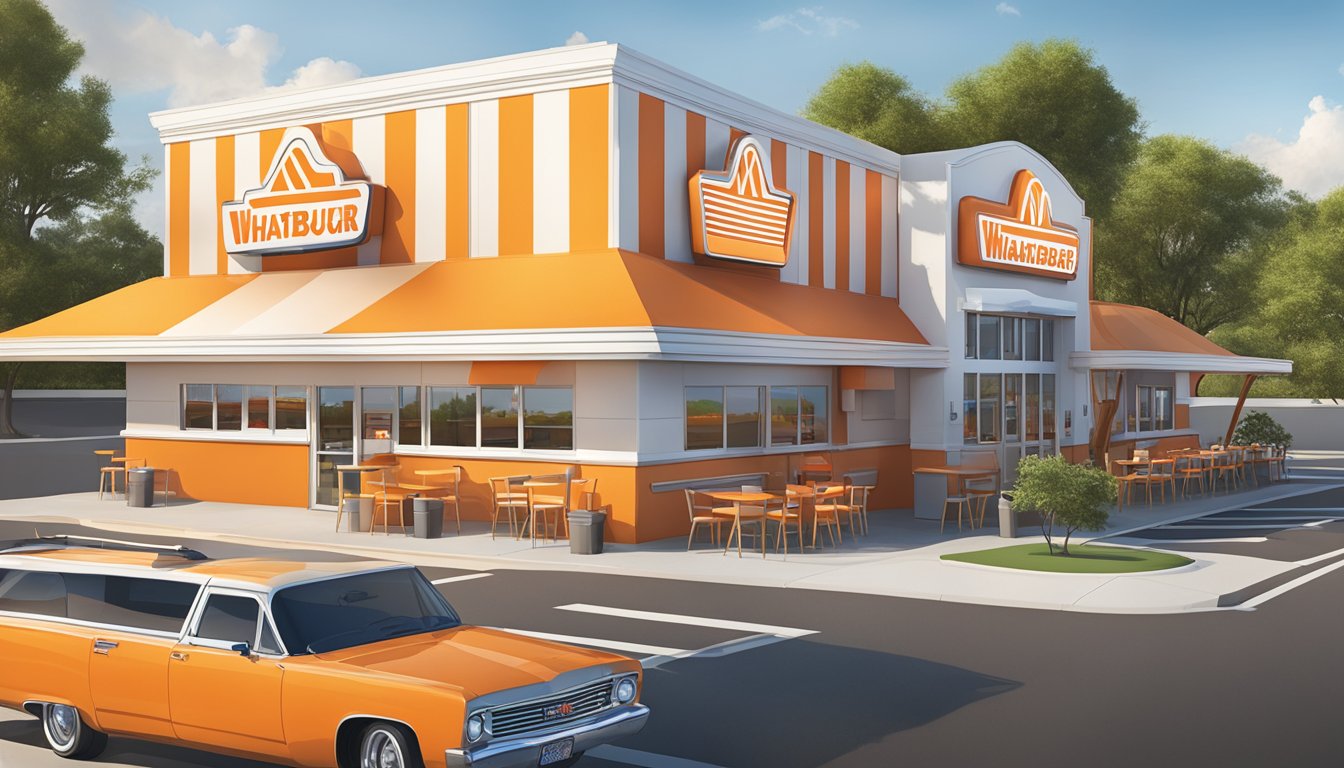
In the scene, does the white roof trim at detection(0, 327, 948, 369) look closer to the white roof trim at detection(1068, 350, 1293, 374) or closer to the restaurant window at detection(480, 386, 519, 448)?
the restaurant window at detection(480, 386, 519, 448)

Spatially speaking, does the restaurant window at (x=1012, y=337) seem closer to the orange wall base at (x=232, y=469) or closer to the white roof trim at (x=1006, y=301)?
the white roof trim at (x=1006, y=301)

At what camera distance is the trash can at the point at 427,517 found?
795 inches

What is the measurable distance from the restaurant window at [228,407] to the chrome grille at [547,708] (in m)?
19.2

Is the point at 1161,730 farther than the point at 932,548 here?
No

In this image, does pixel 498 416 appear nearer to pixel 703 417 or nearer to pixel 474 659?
pixel 703 417

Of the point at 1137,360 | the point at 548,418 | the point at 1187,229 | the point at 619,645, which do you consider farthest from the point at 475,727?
the point at 1187,229

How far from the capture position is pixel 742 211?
75.4 feet

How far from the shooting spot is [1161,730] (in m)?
9.09

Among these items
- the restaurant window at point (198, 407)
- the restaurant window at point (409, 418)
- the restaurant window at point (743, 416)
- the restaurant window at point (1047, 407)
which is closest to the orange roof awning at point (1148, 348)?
the restaurant window at point (1047, 407)

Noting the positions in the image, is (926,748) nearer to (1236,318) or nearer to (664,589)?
(664,589)

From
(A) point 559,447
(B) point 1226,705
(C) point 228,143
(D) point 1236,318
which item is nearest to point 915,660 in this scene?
(B) point 1226,705

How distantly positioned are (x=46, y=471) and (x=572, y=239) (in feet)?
70.9

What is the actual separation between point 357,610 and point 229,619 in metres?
0.80

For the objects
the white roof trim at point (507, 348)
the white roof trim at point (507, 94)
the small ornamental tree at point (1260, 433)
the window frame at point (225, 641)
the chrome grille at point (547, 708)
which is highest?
the white roof trim at point (507, 94)
